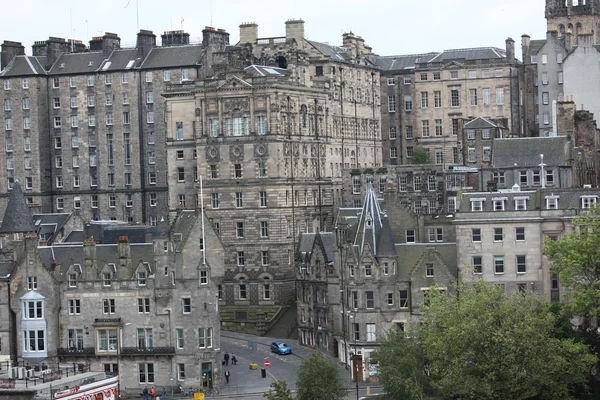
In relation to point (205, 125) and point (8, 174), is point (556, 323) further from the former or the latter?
point (8, 174)

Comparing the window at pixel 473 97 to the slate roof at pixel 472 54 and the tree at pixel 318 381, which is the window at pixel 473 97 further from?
the tree at pixel 318 381

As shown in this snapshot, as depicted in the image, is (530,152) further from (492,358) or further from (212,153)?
(492,358)

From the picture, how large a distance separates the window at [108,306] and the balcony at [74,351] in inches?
129

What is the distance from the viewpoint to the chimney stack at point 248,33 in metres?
177

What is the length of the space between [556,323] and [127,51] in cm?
8526

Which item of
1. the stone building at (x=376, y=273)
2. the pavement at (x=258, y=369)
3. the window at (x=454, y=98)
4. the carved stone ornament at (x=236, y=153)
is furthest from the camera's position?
the window at (x=454, y=98)

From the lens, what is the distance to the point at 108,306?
429ft

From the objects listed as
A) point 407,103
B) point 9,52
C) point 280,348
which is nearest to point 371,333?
point 280,348

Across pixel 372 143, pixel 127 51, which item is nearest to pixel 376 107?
pixel 372 143

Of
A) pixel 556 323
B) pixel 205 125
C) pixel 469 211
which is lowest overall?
pixel 556 323

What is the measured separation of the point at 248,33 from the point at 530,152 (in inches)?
1691

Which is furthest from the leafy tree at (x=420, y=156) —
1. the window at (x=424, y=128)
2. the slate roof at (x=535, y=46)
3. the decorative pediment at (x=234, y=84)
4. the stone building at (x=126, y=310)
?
the stone building at (x=126, y=310)

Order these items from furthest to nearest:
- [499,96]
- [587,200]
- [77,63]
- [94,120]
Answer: [499,96]
[77,63]
[94,120]
[587,200]

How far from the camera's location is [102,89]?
184 meters
